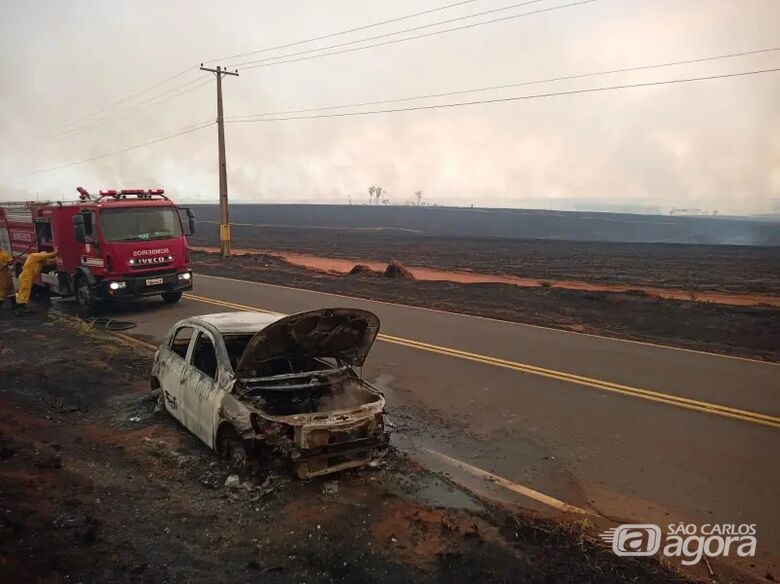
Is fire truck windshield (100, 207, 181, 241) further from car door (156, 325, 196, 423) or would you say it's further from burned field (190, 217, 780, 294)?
burned field (190, 217, 780, 294)

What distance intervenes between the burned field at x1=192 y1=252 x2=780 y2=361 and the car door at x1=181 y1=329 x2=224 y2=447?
909cm

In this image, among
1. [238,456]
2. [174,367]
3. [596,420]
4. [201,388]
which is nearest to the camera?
[238,456]

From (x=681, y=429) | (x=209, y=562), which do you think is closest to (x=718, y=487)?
(x=681, y=429)

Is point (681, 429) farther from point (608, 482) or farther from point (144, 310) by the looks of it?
point (144, 310)

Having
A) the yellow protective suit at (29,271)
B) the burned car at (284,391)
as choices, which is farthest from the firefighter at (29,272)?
the burned car at (284,391)

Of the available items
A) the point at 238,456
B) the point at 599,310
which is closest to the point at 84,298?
the point at 238,456

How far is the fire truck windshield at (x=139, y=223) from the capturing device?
42.8 ft

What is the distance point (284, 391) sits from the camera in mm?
5766

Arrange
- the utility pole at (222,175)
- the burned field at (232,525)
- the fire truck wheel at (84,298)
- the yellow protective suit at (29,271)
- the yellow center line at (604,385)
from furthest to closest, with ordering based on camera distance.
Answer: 1. the utility pole at (222,175)
2. the yellow protective suit at (29,271)
3. the fire truck wheel at (84,298)
4. the yellow center line at (604,385)
5. the burned field at (232,525)

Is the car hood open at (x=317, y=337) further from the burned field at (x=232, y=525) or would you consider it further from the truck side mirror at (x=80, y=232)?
the truck side mirror at (x=80, y=232)

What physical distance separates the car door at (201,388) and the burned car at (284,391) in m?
0.01

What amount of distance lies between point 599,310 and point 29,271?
49.5ft

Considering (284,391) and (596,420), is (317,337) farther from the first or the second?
(596,420)

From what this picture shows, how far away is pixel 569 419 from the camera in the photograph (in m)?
6.96
